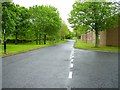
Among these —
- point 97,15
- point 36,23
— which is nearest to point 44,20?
point 36,23

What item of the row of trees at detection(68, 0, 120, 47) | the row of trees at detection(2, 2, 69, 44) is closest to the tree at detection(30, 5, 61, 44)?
the row of trees at detection(2, 2, 69, 44)

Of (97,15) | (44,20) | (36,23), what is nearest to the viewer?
(97,15)

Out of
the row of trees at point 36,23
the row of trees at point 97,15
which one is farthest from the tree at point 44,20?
the row of trees at point 97,15

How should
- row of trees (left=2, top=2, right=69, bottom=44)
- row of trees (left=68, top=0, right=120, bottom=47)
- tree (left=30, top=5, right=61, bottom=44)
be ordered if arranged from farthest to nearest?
tree (left=30, top=5, right=61, bottom=44) → row of trees (left=2, top=2, right=69, bottom=44) → row of trees (left=68, top=0, right=120, bottom=47)

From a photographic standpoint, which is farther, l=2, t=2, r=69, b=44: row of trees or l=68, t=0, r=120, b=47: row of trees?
l=2, t=2, r=69, b=44: row of trees

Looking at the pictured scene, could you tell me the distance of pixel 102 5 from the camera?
36.5m

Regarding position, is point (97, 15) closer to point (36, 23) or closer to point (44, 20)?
point (44, 20)

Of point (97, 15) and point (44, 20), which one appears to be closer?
point (97, 15)

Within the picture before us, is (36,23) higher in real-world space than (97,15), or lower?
higher

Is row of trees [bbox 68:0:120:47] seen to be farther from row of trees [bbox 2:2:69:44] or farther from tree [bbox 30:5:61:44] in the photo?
tree [bbox 30:5:61:44]

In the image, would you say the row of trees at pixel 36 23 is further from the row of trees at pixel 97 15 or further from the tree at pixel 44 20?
the row of trees at pixel 97 15

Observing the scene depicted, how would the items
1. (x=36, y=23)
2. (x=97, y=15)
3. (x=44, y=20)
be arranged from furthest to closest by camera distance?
(x=36, y=23) → (x=44, y=20) → (x=97, y=15)

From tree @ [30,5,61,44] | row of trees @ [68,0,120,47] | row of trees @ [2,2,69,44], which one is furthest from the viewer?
tree @ [30,5,61,44]

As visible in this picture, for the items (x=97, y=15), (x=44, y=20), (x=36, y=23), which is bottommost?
(x=97, y=15)
